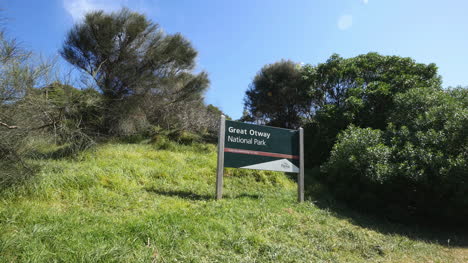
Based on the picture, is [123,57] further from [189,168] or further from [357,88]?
[357,88]

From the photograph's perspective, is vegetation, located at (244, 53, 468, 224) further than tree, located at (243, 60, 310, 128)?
No

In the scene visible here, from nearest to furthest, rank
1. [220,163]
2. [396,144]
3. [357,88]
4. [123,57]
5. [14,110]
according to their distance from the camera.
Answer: [14,110]
[220,163]
[396,144]
[123,57]
[357,88]

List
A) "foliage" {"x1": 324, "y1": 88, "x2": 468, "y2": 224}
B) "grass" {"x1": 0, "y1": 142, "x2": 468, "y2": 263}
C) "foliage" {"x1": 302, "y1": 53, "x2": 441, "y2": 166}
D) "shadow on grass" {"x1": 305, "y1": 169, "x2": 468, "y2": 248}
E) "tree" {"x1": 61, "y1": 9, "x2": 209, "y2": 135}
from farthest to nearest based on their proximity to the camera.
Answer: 1. "foliage" {"x1": 302, "y1": 53, "x2": 441, "y2": 166}
2. "tree" {"x1": 61, "y1": 9, "x2": 209, "y2": 135}
3. "foliage" {"x1": 324, "y1": 88, "x2": 468, "y2": 224}
4. "shadow on grass" {"x1": 305, "y1": 169, "x2": 468, "y2": 248}
5. "grass" {"x1": 0, "y1": 142, "x2": 468, "y2": 263}

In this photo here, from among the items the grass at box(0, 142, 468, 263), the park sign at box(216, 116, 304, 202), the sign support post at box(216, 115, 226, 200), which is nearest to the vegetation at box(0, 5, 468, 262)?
the grass at box(0, 142, 468, 263)

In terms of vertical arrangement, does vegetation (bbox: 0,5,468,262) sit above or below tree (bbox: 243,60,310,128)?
below

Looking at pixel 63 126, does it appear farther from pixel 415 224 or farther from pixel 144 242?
pixel 415 224

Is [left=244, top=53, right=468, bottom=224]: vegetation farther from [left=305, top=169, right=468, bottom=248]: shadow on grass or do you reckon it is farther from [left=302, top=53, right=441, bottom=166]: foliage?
[left=305, top=169, right=468, bottom=248]: shadow on grass

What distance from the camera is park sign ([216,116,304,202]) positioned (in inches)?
224

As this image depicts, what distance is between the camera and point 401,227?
260 inches

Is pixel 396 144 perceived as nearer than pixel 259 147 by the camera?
No

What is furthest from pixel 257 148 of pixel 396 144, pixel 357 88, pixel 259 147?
pixel 357 88

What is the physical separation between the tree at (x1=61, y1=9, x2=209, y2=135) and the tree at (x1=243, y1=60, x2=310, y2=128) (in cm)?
685

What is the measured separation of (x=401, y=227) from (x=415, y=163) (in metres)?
1.71

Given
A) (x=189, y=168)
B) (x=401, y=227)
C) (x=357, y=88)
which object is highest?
(x=357, y=88)
